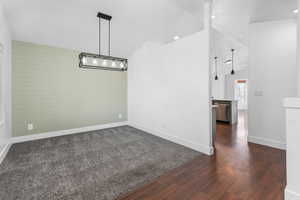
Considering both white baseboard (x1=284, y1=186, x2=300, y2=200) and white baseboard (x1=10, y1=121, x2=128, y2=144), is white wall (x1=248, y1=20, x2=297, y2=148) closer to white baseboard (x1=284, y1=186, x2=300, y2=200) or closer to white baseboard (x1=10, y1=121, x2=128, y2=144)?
white baseboard (x1=284, y1=186, x2=300, y2=200)

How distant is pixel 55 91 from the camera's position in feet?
13.3

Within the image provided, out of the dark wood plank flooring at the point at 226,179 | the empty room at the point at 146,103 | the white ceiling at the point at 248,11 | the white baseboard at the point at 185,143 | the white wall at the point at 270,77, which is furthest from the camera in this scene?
the white wall at the point at 270,77

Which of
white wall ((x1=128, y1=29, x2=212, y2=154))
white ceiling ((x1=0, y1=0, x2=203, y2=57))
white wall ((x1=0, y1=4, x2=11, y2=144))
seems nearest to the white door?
white ceiling ((x1=0, y1=0, x2=203, y2=57))

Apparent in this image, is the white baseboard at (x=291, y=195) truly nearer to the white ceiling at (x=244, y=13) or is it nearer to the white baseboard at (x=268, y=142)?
the white baseboard at (x=268, y=142)

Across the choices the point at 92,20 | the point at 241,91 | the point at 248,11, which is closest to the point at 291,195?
the point at 248,11

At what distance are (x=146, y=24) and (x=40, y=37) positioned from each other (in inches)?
107

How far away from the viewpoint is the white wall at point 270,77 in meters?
3.02

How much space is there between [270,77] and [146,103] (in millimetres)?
3212

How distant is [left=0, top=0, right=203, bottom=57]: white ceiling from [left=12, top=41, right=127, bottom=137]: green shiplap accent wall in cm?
39

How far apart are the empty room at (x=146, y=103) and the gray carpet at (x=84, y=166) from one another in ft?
0.06

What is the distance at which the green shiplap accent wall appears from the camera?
11.7ft

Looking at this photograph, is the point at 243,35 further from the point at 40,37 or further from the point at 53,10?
the point at 40,37

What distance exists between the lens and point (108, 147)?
10.7 feet

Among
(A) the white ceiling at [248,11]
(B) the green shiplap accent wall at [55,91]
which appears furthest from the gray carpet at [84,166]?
(A) the white ceiling at [248,11]
